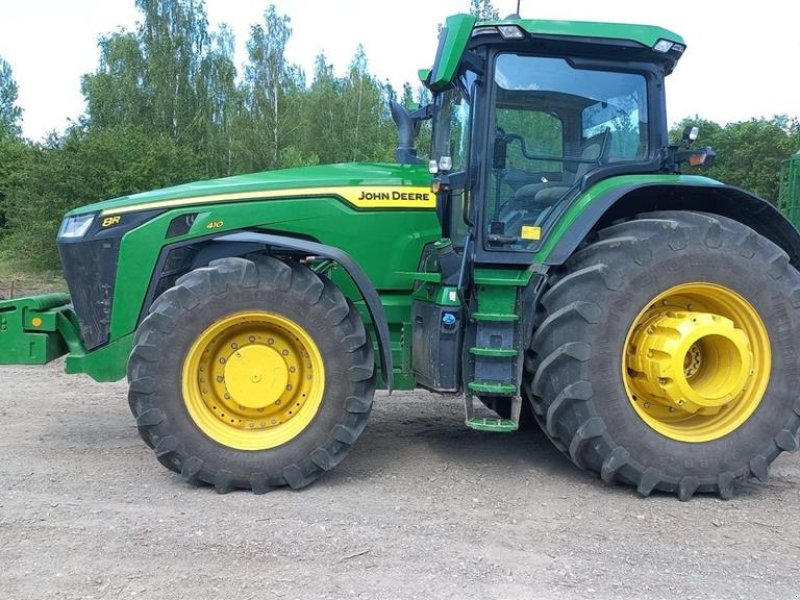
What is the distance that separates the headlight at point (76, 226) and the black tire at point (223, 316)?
873 millimetres

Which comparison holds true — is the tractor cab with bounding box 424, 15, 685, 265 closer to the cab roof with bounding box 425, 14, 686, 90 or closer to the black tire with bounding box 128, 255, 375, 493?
the cab roof with bounding box 425, 14, 686, 90

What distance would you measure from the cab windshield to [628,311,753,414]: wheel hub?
32.4 inches

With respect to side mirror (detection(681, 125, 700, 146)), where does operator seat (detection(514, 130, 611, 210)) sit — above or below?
below

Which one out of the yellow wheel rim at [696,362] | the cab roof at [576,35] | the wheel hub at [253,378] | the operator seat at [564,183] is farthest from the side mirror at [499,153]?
the wheel hub at [253,378]

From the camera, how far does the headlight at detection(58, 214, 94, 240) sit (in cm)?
420

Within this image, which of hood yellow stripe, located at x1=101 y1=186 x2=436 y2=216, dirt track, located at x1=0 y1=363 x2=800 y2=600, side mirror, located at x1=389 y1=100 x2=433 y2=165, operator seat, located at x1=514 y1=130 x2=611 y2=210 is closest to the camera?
dirt track, located at x1=0 y1=363 x2=800 y2=600

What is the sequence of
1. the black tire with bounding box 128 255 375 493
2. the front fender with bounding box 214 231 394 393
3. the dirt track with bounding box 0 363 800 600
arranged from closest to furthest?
1. the dirt track with bounding box 0 363 800 600
2. the black tire with bounding box 128 255 375 493
3. the front fender with bounding box 214 231 394 393

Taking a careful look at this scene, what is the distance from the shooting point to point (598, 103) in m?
4.11

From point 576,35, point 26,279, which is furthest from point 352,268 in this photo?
point 26,279

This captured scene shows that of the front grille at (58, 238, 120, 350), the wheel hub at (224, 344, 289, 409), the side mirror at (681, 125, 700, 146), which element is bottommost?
the wheel hub at (224, 344, 289, 409)

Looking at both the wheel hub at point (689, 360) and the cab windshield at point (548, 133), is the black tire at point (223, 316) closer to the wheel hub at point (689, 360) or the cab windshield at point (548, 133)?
the cab windshield at point (548, 133)

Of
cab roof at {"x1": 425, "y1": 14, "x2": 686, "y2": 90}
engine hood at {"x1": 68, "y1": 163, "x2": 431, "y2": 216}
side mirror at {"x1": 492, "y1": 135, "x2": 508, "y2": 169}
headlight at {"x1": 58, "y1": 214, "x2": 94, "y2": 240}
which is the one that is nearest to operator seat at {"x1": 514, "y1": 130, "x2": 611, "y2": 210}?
side mirror at {"x1": 492, "y1": 135, "x2": 508, "y2": 169}

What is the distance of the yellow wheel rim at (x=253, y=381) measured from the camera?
148 inches

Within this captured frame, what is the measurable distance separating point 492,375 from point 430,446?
40.7 inches
